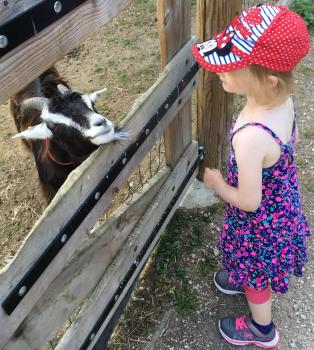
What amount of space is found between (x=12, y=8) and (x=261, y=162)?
1253mm

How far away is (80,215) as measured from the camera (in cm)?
191

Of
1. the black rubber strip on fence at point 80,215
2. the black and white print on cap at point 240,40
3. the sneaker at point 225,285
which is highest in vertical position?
the black and white print on cap at point 240,40

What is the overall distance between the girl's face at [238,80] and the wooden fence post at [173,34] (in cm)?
49

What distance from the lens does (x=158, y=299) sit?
310cm

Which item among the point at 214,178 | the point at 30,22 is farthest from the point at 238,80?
the point at 30,22

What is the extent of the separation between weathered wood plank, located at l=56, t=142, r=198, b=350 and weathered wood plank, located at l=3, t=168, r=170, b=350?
0.04m

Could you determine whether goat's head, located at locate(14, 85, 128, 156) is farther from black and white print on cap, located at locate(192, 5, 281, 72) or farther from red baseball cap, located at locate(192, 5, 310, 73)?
red baseball cap, located at locate(192, 5, 310, 73)

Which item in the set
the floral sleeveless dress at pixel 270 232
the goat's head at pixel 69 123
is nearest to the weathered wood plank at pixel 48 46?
the floral sleeveless dress at pixel 270 232

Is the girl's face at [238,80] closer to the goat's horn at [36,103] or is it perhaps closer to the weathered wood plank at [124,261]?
the weathered wood plank at [124,261]

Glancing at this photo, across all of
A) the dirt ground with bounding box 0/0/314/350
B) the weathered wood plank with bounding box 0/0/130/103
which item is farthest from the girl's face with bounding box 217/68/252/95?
the dirt ground with bounding box 0/0/314/350

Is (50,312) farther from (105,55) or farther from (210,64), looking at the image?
(105,55)

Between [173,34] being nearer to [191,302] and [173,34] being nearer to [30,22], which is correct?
[30,22]

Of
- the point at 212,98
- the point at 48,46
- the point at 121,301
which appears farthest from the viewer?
the point at 212,98

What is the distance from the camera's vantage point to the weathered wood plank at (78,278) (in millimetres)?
1876
